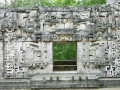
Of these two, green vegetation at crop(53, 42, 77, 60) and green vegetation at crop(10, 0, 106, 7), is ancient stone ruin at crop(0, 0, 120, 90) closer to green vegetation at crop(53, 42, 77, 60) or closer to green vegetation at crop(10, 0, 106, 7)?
green vegetation at crop(53, 42, 77, 60)

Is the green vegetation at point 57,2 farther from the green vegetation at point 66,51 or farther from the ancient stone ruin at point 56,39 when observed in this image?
the ancient stone ruin at point 56,39

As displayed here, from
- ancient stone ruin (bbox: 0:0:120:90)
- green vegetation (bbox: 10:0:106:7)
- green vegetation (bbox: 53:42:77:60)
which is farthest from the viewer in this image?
green vegetation (bbox: 10:0:106:7)

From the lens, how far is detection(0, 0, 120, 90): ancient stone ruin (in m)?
13.0

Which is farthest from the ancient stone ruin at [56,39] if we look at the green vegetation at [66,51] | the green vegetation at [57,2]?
the green vegetation at [57,2]

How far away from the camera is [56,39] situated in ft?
43.0

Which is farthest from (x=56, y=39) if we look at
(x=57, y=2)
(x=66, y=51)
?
(x=57, y=2)

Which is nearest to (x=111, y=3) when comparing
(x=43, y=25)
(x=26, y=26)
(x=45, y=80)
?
(x=43, y=25)

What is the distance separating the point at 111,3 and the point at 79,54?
10.5 feet

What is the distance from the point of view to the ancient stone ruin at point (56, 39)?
1302cm

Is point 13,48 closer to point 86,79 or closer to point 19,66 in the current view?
point 19,66

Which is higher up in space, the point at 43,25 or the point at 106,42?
the point at 43,25

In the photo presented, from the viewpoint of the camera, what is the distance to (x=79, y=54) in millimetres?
13078

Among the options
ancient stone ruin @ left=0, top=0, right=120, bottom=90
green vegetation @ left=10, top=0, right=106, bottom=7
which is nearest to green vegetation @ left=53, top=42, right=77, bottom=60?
green vegetation @ left=10, top=0, right=106, bottom=7

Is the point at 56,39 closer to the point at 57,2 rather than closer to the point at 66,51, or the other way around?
the point at 66,51
